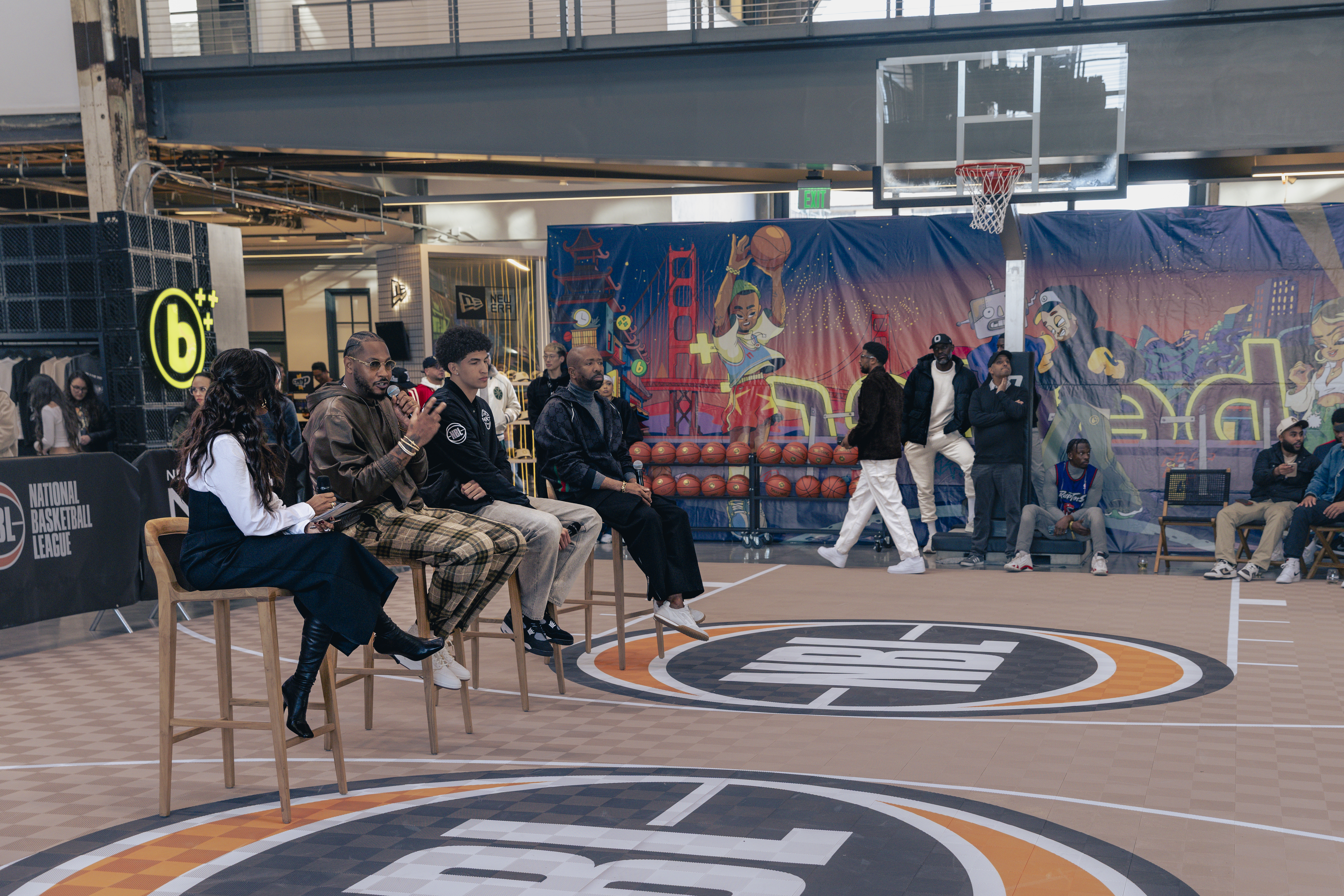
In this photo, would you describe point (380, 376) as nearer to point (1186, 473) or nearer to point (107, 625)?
point (107, 625)

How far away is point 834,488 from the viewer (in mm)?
12219

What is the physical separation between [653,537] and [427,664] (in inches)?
77.1

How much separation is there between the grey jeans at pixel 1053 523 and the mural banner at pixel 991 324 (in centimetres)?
95

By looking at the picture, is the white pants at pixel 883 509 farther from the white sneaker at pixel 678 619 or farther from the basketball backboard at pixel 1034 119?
the white sneaker at pixel 678 619

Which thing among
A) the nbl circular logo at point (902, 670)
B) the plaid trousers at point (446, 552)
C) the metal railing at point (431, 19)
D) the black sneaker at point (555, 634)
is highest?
the metal railing at point (431, 19)

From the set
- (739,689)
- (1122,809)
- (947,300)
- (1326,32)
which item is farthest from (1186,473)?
(1122,809)

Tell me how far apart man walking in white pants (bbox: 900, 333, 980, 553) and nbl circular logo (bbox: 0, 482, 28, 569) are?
737 cm

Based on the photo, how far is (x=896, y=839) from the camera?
4.08 metres

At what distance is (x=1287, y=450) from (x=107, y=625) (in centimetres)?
999

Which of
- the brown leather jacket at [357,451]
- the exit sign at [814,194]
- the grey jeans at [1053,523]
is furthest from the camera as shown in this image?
the exit sign at [814,194]

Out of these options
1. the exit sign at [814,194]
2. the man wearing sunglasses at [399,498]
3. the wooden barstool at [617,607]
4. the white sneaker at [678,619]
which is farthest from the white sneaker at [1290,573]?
the man wearing sunglasses at [399,498]

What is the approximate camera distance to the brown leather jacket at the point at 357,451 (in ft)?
16.8

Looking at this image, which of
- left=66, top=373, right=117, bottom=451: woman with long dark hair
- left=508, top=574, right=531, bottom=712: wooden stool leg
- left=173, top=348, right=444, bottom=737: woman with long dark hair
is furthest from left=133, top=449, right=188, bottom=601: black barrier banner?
left=173, top=348, right=444, bottom=737: woman with long dark hair

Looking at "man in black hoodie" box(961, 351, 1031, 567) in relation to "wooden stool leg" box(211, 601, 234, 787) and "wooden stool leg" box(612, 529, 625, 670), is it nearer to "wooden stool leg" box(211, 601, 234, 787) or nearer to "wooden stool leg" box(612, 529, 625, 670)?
"wooden stool leg" box(612, 529, 625, 670)
